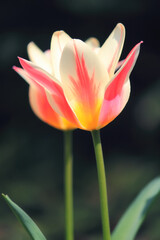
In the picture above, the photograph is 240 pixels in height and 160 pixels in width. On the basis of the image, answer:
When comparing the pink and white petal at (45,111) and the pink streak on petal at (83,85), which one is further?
the pink and white petal at (45,111)

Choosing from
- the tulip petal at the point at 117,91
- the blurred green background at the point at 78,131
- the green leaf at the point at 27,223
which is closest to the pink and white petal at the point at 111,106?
the tulip petal at the point at 117,91

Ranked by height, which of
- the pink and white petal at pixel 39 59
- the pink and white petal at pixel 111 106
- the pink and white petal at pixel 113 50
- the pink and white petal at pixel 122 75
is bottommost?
the pink and white petal at pixel 111 106

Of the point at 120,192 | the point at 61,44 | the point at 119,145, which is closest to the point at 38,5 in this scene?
the point at 119,145

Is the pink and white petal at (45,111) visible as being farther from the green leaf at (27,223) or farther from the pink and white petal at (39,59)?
the green leaf at (27,223)

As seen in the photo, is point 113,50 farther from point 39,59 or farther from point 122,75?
point 39,59

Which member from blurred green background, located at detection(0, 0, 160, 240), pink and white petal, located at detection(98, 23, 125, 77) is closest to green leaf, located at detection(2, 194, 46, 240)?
pink and white petal, located at detection(98, 23, 125, 77)

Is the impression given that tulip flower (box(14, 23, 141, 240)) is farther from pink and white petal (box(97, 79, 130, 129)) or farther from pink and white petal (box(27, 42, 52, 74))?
pink and white petal (box(27, 42, 52, 74))

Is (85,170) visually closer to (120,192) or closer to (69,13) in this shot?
(120,192)
